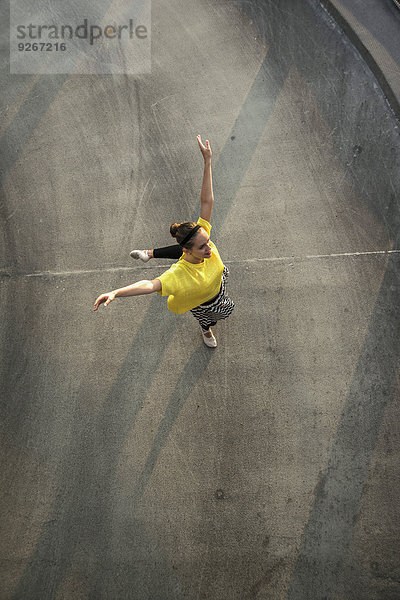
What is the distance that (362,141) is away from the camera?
5.18 meters

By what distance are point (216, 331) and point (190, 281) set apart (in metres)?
1.41

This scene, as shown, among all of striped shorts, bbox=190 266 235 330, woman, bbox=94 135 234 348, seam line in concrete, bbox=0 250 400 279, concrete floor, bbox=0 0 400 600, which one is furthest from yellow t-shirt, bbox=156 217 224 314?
seam line in concrete, bbox=0 250 400 279

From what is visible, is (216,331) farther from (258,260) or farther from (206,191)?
(206,191)

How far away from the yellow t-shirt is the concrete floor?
3.95 feet

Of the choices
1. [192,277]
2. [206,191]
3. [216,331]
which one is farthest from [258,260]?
[192,277]

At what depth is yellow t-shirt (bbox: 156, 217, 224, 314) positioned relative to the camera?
3.19 m

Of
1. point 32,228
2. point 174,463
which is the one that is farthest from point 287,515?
point 32,228

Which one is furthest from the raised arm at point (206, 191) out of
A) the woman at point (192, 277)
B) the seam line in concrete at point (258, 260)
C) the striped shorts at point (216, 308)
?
the seam line in concrete at point (258, 260)

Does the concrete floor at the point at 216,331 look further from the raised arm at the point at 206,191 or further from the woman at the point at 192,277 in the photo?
the raised arm at the point at 206,191

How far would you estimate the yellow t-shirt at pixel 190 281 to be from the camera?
319 centimetres

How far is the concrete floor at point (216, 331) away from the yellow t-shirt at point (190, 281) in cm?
121

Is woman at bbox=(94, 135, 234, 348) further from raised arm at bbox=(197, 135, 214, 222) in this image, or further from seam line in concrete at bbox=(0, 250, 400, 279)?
seam line in concrete at bbox=(0, 250, 400, 279)

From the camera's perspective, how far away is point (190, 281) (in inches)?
128

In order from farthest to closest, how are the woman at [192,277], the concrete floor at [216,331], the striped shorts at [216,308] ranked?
the concrete floor at [216,331], the striped shorts at [216,308], the woman at [192,277]
